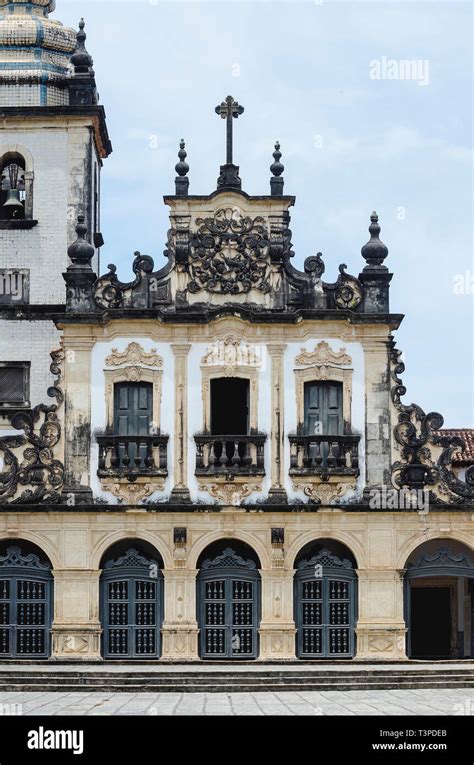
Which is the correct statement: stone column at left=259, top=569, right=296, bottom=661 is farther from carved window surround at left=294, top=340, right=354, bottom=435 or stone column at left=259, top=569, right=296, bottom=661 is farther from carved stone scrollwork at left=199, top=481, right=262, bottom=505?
carved window surround at left=294, top=340, right=354, bottom=435

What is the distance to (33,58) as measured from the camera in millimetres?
40781

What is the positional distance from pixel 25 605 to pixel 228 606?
14.6 ft

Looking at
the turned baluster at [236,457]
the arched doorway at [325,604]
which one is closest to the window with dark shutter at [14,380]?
the turned baluster at [236,457]

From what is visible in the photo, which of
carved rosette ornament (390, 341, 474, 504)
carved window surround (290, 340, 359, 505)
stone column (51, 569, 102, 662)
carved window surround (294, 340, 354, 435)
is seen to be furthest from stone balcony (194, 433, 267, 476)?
stone column (51, 569, 102, 662)

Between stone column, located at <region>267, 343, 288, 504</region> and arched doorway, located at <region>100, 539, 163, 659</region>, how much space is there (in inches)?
120

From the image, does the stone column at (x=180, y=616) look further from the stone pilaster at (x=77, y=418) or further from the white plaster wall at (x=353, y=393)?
the white plaster wall at (x=353, y=393)

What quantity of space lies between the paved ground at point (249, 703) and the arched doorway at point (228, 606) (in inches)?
158

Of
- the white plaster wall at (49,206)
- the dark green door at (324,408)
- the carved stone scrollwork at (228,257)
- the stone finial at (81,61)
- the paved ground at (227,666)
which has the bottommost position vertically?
the paved ground at (227,666)

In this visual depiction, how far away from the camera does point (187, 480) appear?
36156mm

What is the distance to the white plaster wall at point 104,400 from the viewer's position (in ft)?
119

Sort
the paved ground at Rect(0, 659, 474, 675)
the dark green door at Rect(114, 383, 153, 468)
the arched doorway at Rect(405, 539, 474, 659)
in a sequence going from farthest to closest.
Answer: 1. the arched doorway at Rect(405, 539, 474, 659)
2. the dark green door at Rect(114, 383, 153, 468)
3. the paved ground at Rect(0, 659, 474, 675)

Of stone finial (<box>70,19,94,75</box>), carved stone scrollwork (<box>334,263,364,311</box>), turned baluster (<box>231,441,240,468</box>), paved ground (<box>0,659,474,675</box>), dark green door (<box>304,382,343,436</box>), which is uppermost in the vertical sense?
stone finial (<box>70,19,94,75</box>)

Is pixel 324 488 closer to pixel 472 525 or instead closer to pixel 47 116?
pixel 472 525

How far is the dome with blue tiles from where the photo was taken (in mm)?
40344
